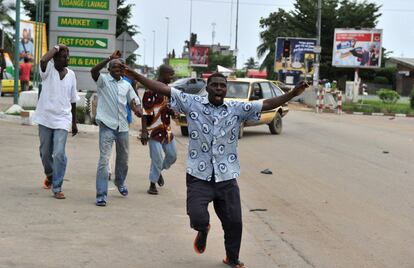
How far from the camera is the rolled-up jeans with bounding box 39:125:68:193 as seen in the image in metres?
7.46

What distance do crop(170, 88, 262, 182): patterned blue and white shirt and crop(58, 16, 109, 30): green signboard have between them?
1240cm

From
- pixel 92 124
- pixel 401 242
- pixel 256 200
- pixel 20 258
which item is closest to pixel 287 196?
pixel 256 200

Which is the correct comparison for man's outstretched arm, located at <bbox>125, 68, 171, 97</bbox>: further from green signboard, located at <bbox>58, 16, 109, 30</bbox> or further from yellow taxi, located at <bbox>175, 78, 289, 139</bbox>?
green signboard, located at <bbox>58, 16, 109, 30</bbox>

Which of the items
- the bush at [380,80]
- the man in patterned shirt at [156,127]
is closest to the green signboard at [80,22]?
the man in patterned shirt at [156,127]

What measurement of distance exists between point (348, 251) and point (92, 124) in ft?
37.7

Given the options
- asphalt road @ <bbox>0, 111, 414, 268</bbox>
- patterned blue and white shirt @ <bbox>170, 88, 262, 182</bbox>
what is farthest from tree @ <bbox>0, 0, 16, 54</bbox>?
patterned blue and white shirt @ <bbox>170, 88, 262, 182</bbox>

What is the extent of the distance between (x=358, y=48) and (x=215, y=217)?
37.1 meters

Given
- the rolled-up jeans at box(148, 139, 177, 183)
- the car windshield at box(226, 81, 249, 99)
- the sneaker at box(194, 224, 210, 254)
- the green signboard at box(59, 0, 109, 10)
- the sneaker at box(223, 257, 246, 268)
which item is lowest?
the sneaker at box(223, 257, 246, 268)

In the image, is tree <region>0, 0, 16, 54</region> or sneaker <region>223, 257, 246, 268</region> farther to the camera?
A: tree <region>0, 0, 16, 54</region>

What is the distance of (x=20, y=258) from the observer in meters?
5.16

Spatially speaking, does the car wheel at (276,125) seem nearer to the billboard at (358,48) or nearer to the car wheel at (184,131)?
the car wheel at (184,131)

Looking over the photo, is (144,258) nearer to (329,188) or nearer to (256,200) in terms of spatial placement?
(256,200)

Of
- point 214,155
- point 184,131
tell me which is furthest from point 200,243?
point 184,131

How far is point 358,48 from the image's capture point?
1672 inches
